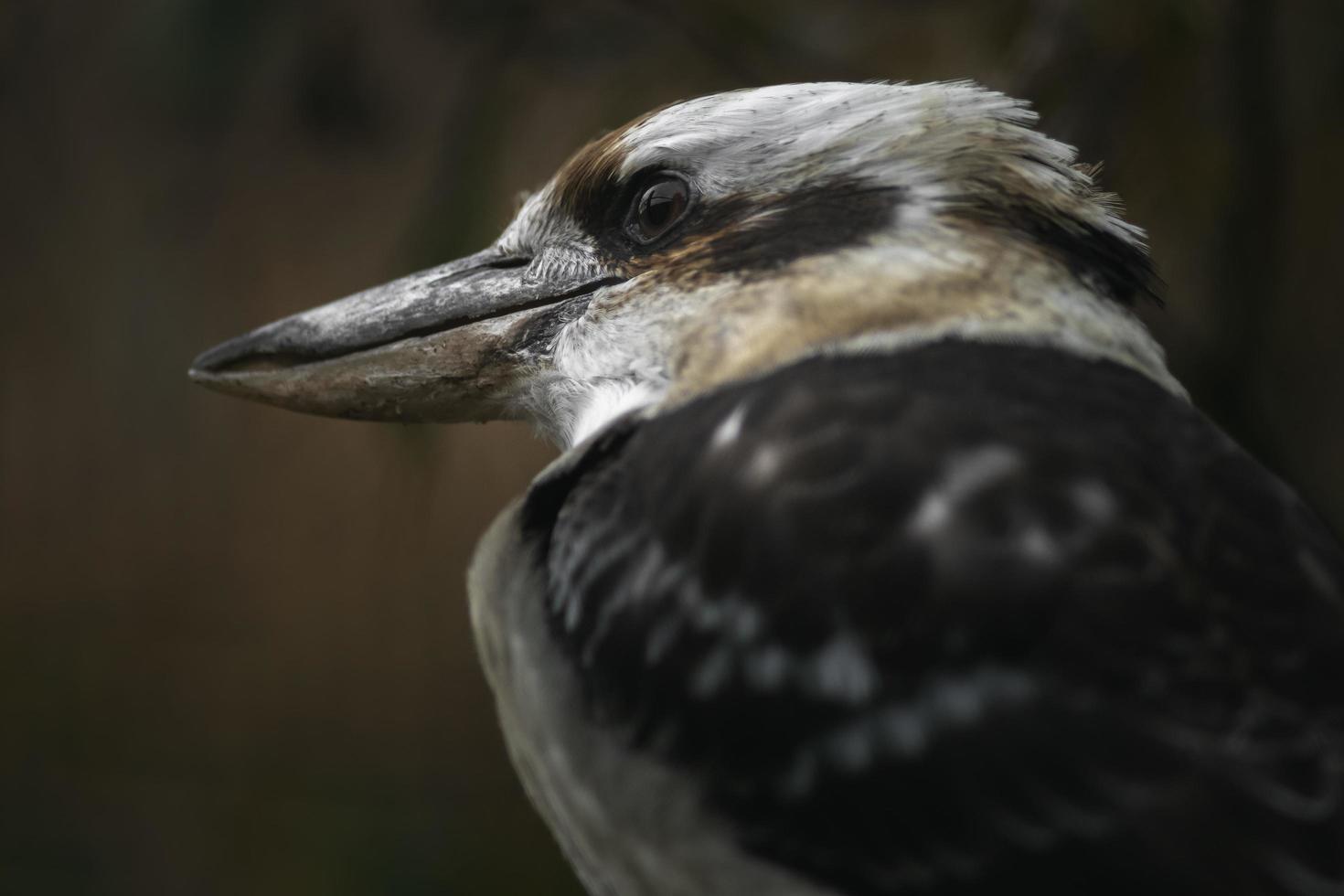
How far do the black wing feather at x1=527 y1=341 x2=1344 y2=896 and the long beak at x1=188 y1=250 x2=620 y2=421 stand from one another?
319 millimetres

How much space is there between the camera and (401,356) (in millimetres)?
1093

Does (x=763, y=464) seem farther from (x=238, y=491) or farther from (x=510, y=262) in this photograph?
(x=238, y=491)

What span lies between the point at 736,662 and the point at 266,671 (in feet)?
10.2

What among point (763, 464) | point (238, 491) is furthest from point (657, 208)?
point (238, 491)

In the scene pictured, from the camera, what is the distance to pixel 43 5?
286 cm

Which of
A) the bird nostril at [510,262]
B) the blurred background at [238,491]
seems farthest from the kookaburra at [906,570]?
the blurred background at [238,491]

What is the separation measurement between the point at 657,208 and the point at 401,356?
242 mm

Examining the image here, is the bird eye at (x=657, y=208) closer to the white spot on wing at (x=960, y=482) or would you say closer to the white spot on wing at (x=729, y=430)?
the white spot on wing at (x=729, y=430)

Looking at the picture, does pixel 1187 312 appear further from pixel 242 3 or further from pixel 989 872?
pixel 989 872

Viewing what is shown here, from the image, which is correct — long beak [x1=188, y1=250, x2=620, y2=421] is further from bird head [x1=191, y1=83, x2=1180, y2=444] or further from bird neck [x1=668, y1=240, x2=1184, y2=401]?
bird neck [x1=668, y1=240, x2=1184, y2=401]

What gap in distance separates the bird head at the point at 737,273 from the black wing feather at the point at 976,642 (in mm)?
129

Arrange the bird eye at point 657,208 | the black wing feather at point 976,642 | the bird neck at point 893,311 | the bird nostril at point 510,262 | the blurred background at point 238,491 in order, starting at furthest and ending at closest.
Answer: the blurred background at point 238,491 → the bird nostril at point 510,262 → the bird eye at point 657,208 → the bird neck at point 893,311 → the black wing feather at point 976,642

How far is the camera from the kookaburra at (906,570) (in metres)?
0.68

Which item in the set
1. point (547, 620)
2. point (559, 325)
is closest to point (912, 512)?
point (547, 620)
